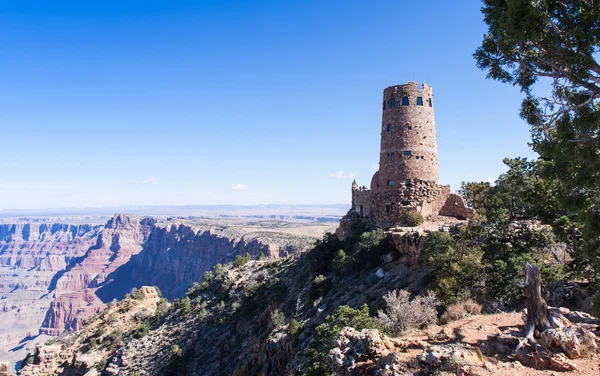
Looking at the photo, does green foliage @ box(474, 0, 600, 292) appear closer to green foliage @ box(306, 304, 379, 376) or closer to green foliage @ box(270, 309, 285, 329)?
green foliage @ box(306, 304, 379, 376)

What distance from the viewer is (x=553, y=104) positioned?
1148cm

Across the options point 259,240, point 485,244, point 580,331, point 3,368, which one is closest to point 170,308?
point 3,368

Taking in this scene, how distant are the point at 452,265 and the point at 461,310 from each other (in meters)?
2.99

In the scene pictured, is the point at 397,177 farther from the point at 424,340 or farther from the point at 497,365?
the point at 497,365

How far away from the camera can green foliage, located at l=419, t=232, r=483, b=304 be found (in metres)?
17.9

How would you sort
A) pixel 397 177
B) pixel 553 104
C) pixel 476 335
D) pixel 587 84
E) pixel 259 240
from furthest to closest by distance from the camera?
pixel 259 240
pixel 397 177
pixel 476 335
pixel 553 104
pixel 587 84

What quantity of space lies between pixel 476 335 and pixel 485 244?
919cm

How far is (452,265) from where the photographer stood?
61.9 ft

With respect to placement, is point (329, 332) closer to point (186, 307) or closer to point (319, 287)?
point (319, 287)

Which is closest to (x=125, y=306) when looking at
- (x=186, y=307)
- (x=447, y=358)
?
(x=186, y=307)

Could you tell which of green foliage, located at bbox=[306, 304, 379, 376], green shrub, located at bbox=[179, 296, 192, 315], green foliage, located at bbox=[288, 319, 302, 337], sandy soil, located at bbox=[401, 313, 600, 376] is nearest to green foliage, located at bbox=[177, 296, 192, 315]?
green shrub, located at bbox=[179, 296, 192, 315]

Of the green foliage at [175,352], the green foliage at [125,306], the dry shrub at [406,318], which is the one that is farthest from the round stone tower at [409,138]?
the green foliage at [125,306]

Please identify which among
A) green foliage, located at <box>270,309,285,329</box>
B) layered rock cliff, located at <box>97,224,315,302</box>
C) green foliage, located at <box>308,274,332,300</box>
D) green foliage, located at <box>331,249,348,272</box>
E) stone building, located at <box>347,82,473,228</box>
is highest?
stone building, located at <box>347,82,473,228</box>

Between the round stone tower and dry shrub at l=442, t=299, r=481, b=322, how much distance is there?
582 inches
